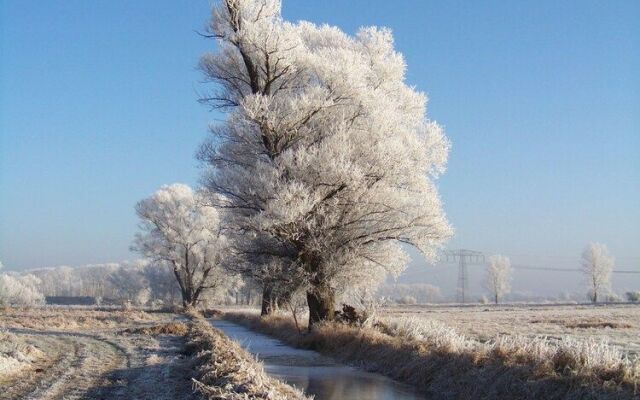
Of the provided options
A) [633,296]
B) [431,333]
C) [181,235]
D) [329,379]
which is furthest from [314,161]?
[633,296]

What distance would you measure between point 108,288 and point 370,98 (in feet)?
537

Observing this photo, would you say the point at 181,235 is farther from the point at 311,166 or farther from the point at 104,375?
the point at 104,375

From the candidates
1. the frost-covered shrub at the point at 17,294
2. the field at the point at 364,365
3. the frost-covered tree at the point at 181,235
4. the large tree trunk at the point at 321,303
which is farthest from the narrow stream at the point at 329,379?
the frost-covered shrub at the point at 17,294

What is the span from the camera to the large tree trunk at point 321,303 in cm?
2064

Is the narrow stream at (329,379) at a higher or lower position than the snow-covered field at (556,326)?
lower

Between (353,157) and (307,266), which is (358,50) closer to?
(353,157)

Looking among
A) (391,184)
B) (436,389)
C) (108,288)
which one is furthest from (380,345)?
(108,288)

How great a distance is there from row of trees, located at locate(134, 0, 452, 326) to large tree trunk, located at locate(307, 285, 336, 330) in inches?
1.3

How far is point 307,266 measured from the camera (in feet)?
66.2

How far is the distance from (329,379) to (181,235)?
177 ft

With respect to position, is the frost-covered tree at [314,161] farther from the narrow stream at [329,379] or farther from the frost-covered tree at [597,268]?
the frost-covered tree at [597,268]

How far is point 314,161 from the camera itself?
18844 mm

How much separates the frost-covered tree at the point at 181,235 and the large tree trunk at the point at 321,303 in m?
44.4

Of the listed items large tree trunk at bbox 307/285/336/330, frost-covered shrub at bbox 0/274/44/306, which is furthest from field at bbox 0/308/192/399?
frost-covered shrub at bbox 0/274/44/306
